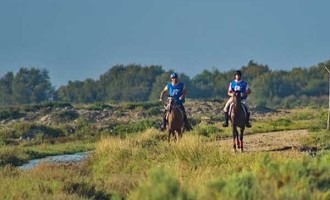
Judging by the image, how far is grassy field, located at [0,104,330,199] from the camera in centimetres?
1208

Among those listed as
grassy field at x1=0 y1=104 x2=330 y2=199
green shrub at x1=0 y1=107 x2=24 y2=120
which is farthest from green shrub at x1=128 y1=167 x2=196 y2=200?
green shrub at x1=0 y1=107 x2=24 y2=120

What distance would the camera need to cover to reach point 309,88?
120 meters

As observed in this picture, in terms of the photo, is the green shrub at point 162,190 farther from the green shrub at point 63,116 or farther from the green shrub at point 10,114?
the green shrub at point 10,114

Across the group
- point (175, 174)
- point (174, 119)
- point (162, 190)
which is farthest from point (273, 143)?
point (162, 190)

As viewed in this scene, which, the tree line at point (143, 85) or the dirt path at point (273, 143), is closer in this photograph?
the dirt path at point (273, 143)

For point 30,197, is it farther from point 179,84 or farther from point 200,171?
point 179,84

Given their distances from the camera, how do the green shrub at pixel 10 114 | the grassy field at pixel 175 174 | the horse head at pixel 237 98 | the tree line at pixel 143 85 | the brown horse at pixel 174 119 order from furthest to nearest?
the tree line at pixel 143 85 < the green shrub at pixel 10 114 < the brown horse at pixel 174 119 < the horse head at pixel 237 98 < the grassy field at pixel 175 174

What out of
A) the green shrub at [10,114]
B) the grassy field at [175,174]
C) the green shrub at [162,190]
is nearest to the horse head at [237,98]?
the grassy field at [175,174]

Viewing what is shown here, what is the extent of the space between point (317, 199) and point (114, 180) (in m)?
9.33

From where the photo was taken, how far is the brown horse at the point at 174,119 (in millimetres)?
28234

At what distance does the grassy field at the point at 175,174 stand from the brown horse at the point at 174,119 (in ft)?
3.84

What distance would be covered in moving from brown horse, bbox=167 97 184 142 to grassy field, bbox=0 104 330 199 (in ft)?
3.84

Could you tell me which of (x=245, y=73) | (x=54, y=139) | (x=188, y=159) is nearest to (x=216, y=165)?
(x=188, y=159)

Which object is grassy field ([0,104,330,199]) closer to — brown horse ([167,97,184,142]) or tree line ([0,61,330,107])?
brown horse ([167,97,184,142])
